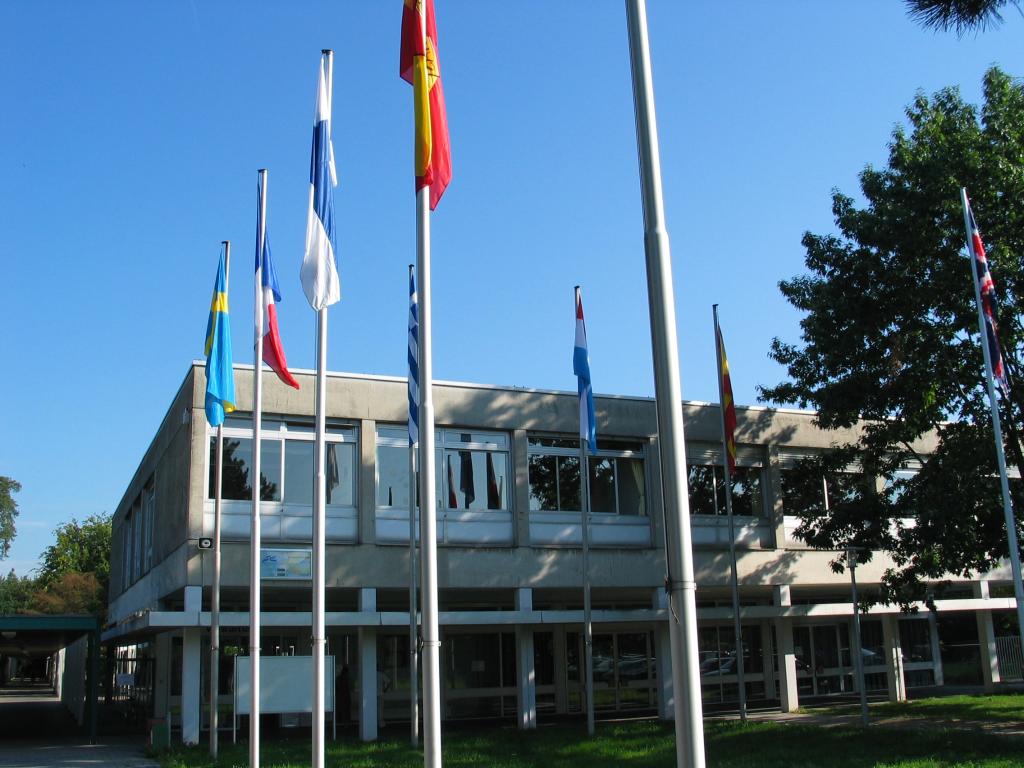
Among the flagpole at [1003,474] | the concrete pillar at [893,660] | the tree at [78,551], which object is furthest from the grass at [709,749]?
the tree at [78,551]

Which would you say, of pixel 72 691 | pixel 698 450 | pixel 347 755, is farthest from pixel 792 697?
pixel 72 691

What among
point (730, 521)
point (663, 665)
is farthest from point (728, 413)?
point (663, 665)

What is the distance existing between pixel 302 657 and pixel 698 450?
41.3 ft

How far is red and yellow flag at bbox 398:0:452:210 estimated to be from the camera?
9258 millimetres

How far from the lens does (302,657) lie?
18891 millimetres

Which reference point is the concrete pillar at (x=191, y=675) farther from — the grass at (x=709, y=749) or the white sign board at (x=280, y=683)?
the white sign board at (x=280, y=683)

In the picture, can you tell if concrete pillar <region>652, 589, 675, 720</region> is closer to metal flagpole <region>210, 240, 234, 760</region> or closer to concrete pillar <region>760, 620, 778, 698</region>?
concrete pillar <region>760, 620, 778, 698</region>

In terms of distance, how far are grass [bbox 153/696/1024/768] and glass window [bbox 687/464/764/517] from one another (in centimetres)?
600

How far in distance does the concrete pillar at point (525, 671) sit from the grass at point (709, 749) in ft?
1.26

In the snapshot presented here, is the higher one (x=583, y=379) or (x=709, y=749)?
(x=583, y=379)

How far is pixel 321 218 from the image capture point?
12.2 meters

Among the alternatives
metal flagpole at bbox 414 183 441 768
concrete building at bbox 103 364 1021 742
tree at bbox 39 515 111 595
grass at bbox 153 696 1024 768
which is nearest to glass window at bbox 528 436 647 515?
concrete building at bbox 103 364 1021 742

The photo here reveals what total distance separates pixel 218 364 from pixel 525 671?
1054 centimetres

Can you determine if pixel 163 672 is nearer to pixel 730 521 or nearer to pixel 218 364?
pixel 218 364
